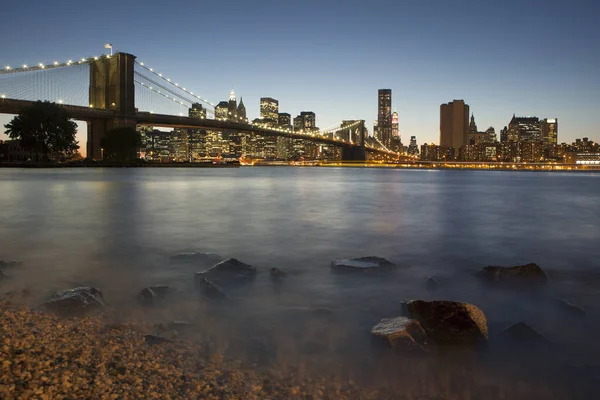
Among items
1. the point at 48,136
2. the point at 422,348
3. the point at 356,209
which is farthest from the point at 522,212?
the point at 48,136

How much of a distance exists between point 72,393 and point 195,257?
4480mm

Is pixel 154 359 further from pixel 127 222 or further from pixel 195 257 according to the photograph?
pixel 127 222

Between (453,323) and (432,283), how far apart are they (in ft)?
6.10

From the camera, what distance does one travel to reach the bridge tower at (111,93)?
6119 centimetres

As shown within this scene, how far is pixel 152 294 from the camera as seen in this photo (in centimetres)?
461

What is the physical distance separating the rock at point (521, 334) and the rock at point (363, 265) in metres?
2.26

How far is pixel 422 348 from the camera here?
3.44m

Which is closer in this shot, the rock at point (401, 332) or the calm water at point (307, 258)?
the rock at point (401, 332)

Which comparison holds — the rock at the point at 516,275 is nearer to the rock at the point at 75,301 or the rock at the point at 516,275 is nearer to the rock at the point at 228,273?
the rock at the point at 228,273

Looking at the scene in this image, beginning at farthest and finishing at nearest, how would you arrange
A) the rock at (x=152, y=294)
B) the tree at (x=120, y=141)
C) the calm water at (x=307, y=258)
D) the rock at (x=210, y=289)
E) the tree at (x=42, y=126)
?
the tree at (x=120, y=141), the tree at (x=42, y=126), the rock at (x=210, y=289), the rock at (x=152, y=294), the calm water at (x=307, y=258)

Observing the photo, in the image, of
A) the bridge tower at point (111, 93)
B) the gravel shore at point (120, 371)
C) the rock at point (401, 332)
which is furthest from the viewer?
the bridge tower at point (111, 93)

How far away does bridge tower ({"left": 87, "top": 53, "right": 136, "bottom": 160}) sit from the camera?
61188 mm

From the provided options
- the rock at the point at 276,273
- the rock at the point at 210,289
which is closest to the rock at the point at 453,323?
the rock at the point at 210,289

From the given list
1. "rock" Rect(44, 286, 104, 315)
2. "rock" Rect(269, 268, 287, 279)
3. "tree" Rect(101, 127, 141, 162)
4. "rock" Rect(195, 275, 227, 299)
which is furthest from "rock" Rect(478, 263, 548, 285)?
"tree" Rect(101, 127, 141, 162)
